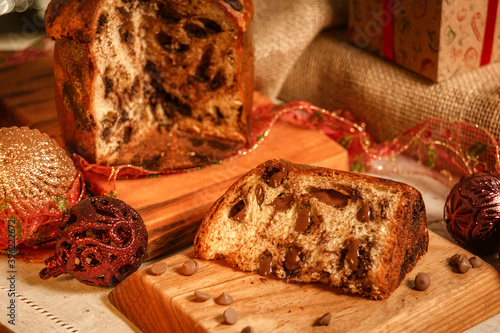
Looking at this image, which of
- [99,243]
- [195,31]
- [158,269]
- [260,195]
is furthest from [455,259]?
[195,31]

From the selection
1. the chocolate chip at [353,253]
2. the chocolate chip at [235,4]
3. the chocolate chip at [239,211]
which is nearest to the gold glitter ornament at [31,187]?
the chocolate chip at [239,211]

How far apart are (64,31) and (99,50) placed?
0.40 ft

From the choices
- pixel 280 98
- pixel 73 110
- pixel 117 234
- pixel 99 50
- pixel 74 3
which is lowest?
pixel 280 98

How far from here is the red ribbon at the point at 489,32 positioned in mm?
2303

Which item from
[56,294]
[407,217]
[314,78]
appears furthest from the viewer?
[314,78]

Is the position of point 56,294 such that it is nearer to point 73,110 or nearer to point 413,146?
point 73,110

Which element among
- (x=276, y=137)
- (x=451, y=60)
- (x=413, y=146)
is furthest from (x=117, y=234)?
(x=451, y=60)

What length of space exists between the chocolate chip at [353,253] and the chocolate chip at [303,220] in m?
0.13

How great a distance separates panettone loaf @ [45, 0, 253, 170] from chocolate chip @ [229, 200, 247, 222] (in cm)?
47

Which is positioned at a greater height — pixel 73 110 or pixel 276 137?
pixel 73 110

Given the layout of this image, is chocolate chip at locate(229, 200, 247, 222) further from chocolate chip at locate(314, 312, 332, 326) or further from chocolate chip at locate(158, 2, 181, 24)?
chocolate chip at locate(158, 2, 181, 24)

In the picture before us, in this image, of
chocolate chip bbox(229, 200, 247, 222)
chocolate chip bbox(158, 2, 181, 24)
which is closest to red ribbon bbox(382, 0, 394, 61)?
chocolate chip bbox(158, 2, 181, 24)

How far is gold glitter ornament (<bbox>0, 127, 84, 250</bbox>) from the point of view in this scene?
1.71 meters

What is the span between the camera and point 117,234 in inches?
64.4
